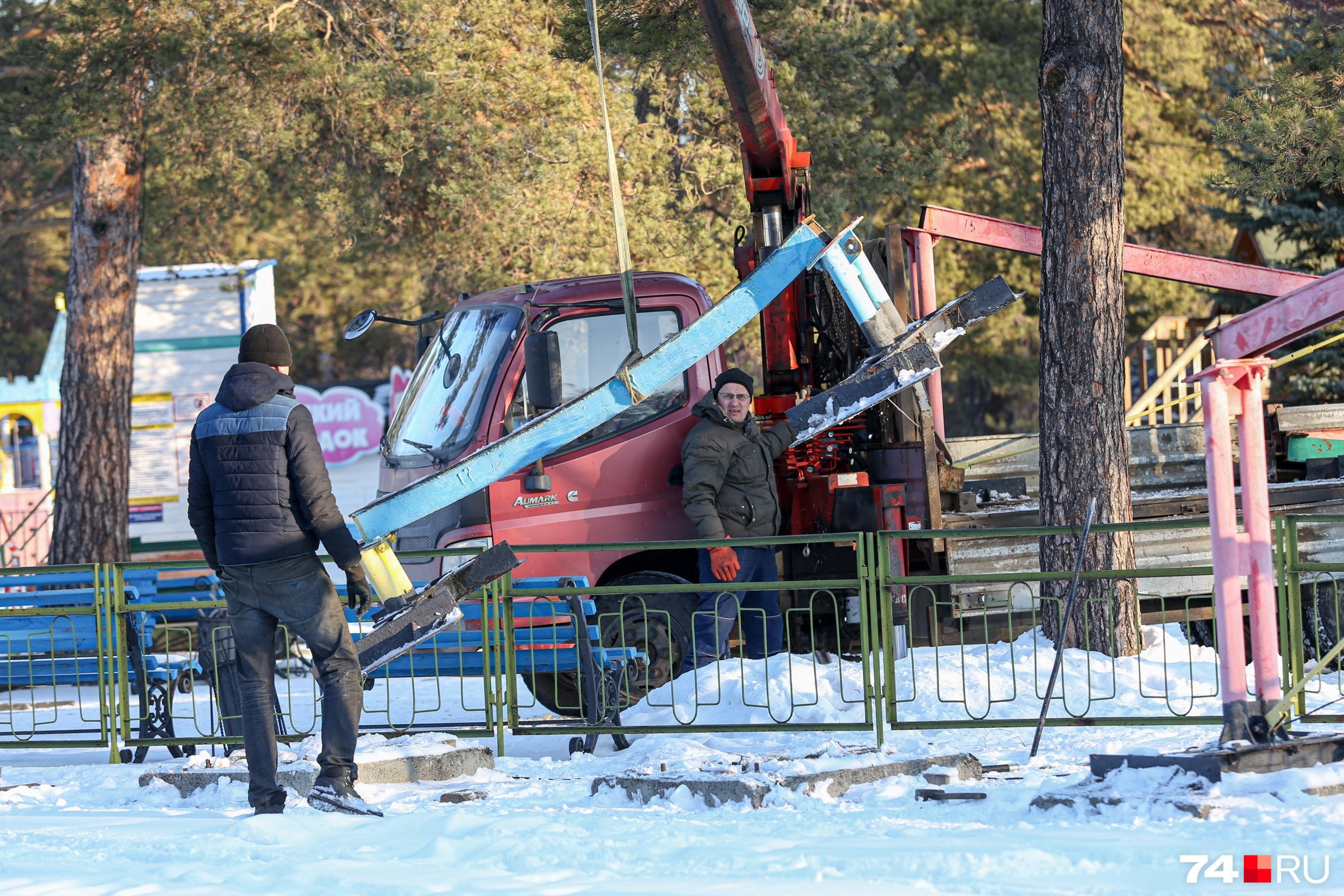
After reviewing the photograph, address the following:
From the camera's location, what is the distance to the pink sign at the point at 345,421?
2081 centimetres

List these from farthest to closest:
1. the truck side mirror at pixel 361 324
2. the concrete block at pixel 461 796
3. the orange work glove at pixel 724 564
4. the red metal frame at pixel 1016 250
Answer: the red metal frame at pixel 1016 250 < the truck side mirror at pixel 361 324 < the orange work glove at pixel 724 564 < the concrete block at pixel 461 796

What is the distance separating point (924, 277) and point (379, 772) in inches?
194

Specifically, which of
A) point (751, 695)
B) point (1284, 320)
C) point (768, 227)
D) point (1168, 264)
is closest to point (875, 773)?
point (751, 695)

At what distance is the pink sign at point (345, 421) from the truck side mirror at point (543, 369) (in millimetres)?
12747

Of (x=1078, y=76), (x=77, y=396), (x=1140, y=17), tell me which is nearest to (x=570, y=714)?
(x=1078, y=76)

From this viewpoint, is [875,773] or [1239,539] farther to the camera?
[875,773]

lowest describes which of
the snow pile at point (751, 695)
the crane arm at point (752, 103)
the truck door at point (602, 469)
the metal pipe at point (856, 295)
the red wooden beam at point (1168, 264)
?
the snow pile at point (751, 695)

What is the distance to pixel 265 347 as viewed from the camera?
6.23 m

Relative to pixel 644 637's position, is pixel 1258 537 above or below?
above

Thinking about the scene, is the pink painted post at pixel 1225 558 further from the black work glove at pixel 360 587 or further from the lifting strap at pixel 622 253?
the black work glove at pixel 360 587

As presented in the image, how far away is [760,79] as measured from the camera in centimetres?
891

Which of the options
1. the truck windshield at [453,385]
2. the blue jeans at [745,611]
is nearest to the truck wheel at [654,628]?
the blue jeans at [745,611]

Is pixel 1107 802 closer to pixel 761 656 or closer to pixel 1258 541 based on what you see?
pixel 1258 541

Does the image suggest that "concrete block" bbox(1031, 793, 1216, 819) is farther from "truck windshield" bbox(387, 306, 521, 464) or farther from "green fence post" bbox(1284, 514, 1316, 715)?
"truck windshield" bbox(387, 306, 521, 464)
